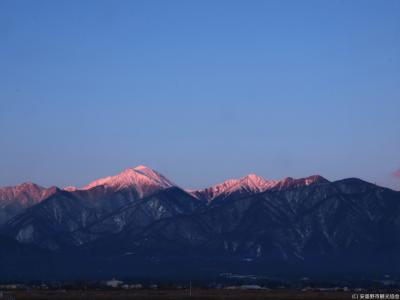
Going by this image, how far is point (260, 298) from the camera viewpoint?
171 meters

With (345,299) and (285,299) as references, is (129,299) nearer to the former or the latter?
(285,299)

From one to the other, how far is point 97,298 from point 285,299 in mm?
36349

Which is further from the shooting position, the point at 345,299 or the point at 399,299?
the point at 345,299

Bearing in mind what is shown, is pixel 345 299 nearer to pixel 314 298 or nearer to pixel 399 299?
pixel 314 298

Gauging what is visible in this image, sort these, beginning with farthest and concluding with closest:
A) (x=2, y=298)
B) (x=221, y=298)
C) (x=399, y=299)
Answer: (x=221, y=298)
(x=2, y=298)
(x=399, y=299)

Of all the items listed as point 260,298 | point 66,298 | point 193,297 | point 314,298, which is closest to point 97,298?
point 66,298

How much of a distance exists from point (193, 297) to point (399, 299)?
148 ft

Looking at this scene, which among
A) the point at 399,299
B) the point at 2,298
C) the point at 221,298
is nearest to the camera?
the point at 399,299

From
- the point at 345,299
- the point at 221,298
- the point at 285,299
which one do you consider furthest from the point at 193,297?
the point at 345,299

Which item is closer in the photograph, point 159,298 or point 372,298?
point 372,298

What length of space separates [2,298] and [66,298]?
1382cm

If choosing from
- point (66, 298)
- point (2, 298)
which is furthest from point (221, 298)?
point (2, 298)

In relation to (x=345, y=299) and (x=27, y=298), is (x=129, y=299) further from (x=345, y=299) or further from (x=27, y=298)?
(x=345, y=299)

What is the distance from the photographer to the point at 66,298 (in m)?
166
